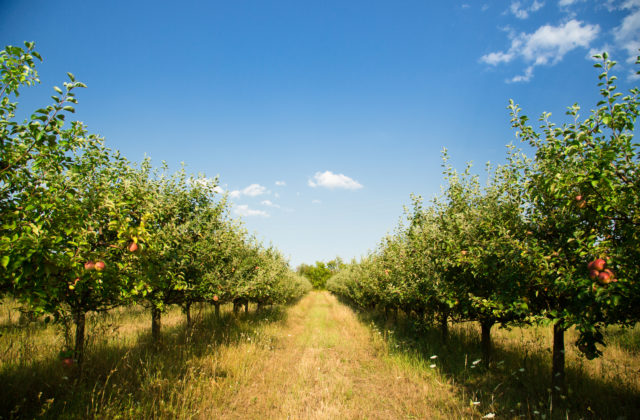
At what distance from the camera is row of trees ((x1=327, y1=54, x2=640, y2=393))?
416 cm

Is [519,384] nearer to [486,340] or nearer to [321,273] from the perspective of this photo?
[486,340]

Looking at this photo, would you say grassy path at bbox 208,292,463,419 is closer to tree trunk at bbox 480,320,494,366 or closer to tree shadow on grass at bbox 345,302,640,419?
tree shadow on grass at bbox 345,302,640,419

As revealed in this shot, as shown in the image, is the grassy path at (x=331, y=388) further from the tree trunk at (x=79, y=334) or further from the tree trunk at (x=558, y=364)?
the tree trunk at (x=79, y=334)

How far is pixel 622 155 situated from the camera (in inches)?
168

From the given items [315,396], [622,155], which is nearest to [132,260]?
[315,396]

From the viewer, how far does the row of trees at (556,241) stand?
4.16 m

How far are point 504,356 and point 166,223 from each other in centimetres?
1298

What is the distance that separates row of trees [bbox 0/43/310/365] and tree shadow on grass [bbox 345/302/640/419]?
705cm

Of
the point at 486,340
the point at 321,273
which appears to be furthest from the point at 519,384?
the point at 321,273

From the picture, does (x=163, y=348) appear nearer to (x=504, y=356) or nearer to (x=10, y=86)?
(x=10, y=86)

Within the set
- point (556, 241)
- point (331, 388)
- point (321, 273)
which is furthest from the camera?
point (321, 273)

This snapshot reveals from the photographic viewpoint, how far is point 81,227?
A: 4.19 metres

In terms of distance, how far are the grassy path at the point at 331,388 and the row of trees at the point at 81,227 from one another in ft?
10.8

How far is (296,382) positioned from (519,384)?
21.3 ft
